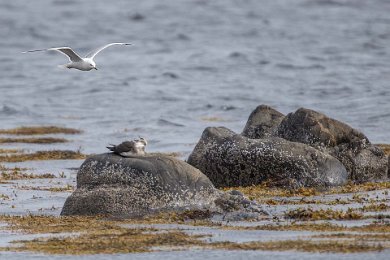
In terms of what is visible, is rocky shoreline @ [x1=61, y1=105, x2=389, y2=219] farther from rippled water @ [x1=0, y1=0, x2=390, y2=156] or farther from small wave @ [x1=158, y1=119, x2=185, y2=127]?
small wave @ [x1=158, y1=119, x2=185, y2=127]

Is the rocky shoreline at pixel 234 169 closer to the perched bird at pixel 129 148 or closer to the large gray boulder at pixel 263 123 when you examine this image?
the large gray boulder at pixel 263 123

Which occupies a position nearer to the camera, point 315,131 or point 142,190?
point 142,190

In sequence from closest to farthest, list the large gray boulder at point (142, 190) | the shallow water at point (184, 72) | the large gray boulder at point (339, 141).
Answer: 1. the large gray boulder at point (142, 190)
2. the large gray boulder at point (339, 141)
3. the shallow water at point (184, 72)

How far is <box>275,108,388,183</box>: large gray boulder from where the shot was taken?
24.3m

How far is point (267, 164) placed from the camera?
22.9 m

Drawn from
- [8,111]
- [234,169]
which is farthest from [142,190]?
[8,111]

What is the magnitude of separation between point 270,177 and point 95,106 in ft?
79.5

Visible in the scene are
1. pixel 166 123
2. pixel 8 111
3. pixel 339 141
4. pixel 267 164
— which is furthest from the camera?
pixel 8 111

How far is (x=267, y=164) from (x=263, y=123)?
307 centimetres

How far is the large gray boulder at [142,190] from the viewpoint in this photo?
19.4 m

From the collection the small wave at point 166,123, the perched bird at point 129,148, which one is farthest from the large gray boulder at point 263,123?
the small wave at point 166,123

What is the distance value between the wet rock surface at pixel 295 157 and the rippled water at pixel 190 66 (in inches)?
268

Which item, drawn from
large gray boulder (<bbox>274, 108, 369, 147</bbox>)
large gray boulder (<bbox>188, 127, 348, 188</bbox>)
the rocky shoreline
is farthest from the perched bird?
large gray boulder (<bbox>274, 108, 369, 147</bbox>)

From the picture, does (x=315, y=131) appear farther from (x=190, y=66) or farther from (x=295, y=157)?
(x=190, y=66)
